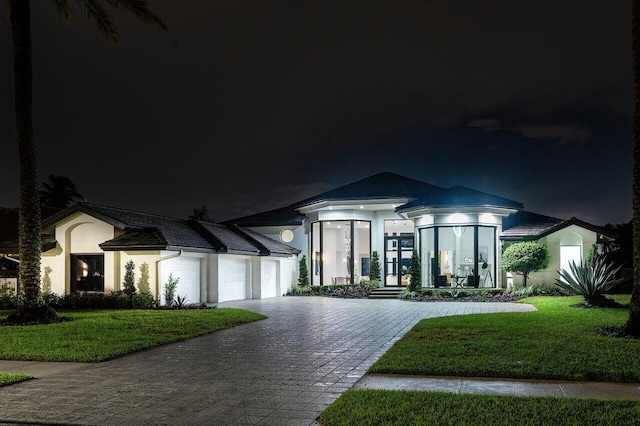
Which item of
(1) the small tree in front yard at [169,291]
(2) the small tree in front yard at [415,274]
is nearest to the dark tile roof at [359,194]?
(2) the small tree in front yard at [415,274]

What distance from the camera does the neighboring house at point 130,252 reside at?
845 inches

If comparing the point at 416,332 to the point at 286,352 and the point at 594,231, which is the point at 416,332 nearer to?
the point at 286,352

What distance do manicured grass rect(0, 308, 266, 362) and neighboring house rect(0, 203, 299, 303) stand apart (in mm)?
3007

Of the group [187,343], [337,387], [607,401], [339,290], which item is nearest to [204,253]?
[339,290]

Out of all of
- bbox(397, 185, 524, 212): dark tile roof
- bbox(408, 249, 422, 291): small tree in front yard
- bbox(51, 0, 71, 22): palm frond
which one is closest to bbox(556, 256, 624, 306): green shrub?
bbox(397, 185, 524, 212): dark tile roof

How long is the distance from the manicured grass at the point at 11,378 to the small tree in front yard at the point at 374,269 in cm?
2181

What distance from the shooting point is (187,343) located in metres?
12.2

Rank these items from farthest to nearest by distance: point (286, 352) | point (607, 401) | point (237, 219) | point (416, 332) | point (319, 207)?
point (237, 219) → point (319, 207) → point (416, 332) → point (286, 352) → point (607, 401)

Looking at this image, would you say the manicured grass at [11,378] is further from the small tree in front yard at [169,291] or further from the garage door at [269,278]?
the garage door at [269,278]

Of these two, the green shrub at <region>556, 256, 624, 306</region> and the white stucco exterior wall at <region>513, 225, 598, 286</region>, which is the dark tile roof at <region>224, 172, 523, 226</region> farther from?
the green shrub at <region>556, 256, 624, 306</region>

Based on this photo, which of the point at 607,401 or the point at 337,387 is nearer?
the point at 607,401

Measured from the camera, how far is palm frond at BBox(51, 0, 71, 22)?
55.3 feet

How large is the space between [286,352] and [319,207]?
67.0ft

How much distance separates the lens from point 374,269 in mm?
29453
